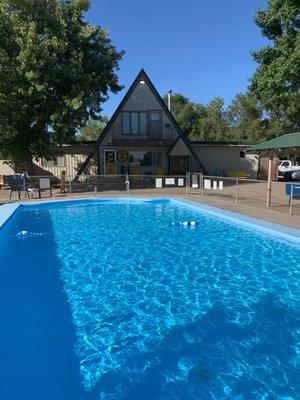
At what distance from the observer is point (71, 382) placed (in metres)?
4.43

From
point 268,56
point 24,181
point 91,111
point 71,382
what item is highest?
point 268,56

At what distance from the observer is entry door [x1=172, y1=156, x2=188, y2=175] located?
29562 millimetres

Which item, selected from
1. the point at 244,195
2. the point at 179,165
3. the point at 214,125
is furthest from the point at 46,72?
the point at 214,125

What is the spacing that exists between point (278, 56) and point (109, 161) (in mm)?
15014

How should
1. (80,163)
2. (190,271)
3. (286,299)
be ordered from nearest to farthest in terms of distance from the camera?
(286,299) → (190,271) → (80,163)

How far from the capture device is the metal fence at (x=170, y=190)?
16641 millimetres

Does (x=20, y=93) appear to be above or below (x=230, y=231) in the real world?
above

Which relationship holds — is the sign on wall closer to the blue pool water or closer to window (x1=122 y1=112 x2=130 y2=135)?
window (x1=122 y1=112 x2=130 y2=135)

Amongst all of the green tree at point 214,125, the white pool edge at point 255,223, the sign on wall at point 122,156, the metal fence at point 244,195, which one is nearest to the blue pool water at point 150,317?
the white pool edge at point 255,223

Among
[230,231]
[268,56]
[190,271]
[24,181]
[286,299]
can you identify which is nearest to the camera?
[286,299]

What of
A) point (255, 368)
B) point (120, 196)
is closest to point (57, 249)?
point (255, 368)

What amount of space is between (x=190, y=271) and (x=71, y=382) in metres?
4.46

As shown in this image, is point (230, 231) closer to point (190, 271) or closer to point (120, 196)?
point (190, 271)

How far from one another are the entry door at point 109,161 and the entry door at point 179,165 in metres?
4.86
